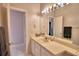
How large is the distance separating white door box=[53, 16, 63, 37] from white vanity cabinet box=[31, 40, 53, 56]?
0.29m

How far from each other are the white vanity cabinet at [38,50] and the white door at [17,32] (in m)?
0.14

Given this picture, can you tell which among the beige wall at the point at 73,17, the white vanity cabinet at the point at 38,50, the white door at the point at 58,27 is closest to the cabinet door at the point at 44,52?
the white vanity cabinet at the point at 38,50

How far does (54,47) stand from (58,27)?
305 mm

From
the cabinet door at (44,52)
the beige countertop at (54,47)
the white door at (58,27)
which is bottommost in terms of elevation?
the cabinet door at (44,52)

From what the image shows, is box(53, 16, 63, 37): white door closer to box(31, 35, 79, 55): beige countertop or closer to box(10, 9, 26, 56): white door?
box(31, 35, 79, 55): beige countertop

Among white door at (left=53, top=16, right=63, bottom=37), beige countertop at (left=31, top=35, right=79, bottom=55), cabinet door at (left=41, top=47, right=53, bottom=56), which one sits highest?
white door at (left=53, top=16, right=63, bottom=37)

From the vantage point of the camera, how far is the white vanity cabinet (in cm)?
158

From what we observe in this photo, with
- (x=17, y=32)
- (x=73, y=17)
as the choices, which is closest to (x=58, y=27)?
(x=73, y=17)

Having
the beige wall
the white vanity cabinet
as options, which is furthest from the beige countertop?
the beige wall

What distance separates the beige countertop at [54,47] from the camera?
150 centimetres

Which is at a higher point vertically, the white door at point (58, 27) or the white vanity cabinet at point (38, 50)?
the white door at point (58, 27)

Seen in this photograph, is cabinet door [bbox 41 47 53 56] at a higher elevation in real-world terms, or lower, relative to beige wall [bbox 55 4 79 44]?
lower

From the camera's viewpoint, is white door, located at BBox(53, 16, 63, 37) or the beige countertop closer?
the beige countertop

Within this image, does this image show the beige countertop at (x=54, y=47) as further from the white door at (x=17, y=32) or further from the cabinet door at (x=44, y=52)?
the white door at (x=17, y=32)
